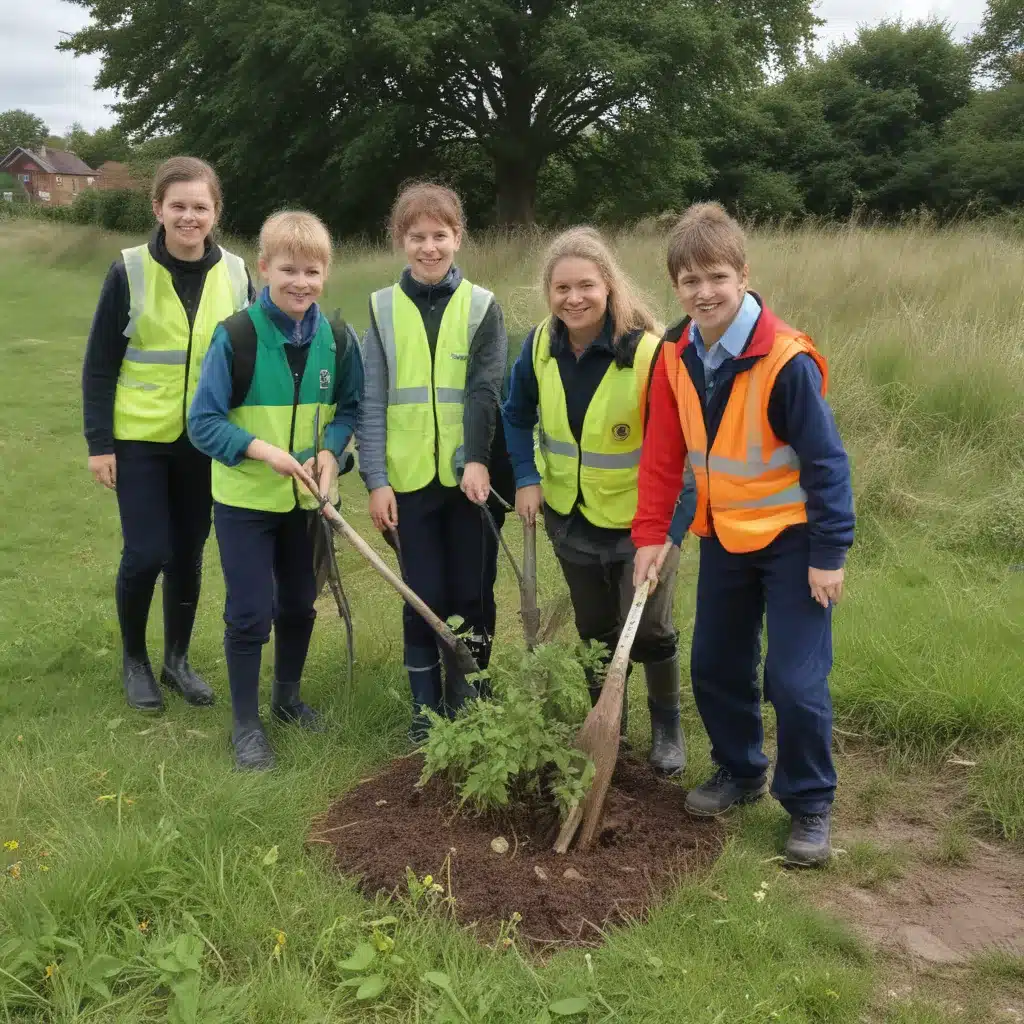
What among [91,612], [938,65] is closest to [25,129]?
[938,65]

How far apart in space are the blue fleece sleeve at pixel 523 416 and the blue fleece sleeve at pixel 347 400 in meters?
0.56

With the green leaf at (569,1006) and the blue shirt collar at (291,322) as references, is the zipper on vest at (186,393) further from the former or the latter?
the green leaf at (569,1006)

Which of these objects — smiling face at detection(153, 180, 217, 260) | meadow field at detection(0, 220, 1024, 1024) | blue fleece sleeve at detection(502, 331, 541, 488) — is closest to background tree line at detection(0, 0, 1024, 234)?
meadow field at detection(0, 220, 1024, 1024)

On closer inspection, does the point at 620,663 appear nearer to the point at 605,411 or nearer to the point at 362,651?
the point at 605,411

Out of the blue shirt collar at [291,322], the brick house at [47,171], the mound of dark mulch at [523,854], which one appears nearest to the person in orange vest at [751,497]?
the mound of dark mulch at [523,854]

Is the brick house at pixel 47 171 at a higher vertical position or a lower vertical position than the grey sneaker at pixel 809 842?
higher

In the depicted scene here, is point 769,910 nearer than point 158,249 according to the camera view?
Yes

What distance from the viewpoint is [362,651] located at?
4527 mm

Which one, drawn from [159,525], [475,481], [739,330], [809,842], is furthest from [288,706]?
[739,330]

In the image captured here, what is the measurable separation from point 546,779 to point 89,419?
2.23 m

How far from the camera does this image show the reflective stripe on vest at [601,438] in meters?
3.26

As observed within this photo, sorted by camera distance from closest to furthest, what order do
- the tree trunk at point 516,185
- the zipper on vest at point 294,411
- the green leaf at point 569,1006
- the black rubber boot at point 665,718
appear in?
the green leaf at point 569,1006 → the zipper on vest at point 294,411 → the black rubber boot at point 665,718 → the tree trunk at point 516,185

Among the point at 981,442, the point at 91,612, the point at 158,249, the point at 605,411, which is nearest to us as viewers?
the point at 605,411

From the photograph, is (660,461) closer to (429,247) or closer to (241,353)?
(429,247)
